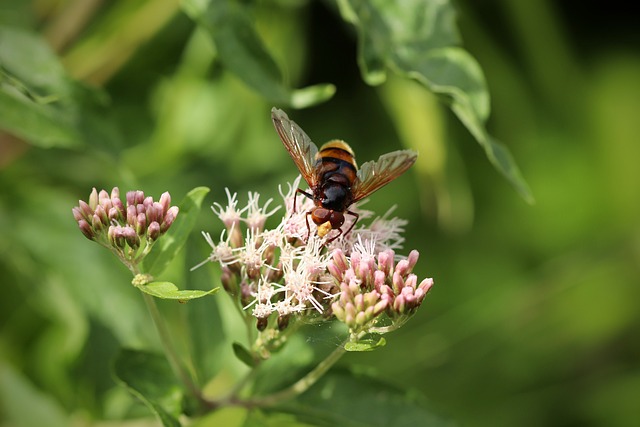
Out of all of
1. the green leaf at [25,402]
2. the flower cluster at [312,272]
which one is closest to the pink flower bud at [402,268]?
the flower cluster at [312,272]

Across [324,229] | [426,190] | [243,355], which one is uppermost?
[324,229]

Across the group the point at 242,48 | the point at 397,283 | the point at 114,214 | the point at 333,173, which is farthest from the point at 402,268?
the point at 242,48

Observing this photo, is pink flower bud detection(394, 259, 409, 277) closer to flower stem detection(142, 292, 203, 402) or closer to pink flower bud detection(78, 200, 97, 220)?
flower stem detection(142, 292, 203, 402)

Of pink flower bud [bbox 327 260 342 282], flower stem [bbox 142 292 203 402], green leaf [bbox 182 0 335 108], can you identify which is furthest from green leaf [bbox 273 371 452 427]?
green leaf [bbox 182 0 335 108]

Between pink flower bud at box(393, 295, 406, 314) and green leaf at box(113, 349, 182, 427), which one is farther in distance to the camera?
green leaf at box(113, 349, 182, 427)

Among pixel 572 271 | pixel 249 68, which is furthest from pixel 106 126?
pixel 572 271

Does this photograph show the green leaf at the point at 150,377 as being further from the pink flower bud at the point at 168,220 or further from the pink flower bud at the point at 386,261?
the pink flower bud at the point at 386,261

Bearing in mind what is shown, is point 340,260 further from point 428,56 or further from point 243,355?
point 428,56
